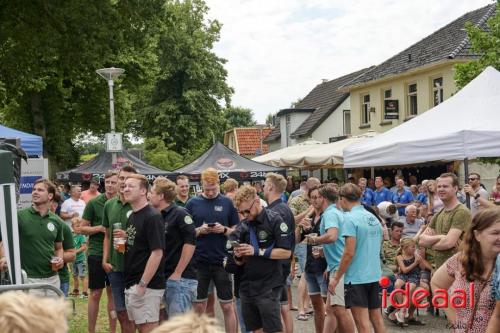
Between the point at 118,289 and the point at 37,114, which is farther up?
the point at 37,114

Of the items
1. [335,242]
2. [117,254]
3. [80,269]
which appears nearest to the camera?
[117,254]

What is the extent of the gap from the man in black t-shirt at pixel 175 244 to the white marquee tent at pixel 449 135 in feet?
11.6

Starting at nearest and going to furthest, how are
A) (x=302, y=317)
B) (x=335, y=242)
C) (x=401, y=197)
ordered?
1. (x=335, y=242)
2. (x=302, y=317)
3. (x=401, y=197)

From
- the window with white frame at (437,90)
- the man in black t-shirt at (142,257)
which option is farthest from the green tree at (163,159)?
the man in black t-shirt at (142,257)

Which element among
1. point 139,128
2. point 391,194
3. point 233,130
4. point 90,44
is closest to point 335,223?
point 90,44

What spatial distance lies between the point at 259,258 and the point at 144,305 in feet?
3.76

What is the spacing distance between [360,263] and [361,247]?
0.16 meters

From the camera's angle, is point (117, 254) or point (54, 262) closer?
point (117, 254)

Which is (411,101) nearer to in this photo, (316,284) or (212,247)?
(316,284)

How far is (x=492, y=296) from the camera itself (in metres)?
4.39

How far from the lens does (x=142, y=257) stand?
269 inches

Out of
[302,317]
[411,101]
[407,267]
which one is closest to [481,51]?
[411,101]

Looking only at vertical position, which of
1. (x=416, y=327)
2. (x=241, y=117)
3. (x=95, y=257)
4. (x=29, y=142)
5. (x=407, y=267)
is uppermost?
(x=241, y=117)

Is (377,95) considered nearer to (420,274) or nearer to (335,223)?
(420,274)
